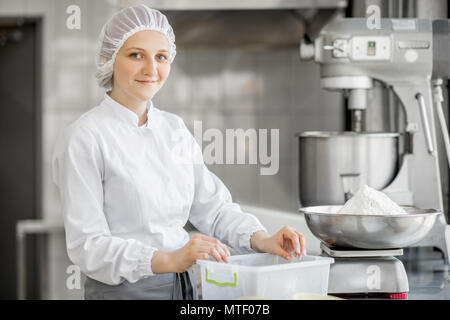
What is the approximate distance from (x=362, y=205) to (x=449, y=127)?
79cm

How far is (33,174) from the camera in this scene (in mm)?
2334

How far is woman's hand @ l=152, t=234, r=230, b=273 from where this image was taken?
746 millimetres

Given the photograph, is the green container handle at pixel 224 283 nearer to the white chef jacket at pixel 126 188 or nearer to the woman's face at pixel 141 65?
the white chef jacket at pixel 126 188

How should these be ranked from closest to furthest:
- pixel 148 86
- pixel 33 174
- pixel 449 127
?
pixel 148 86, pixel 449 127, pixel 33 174

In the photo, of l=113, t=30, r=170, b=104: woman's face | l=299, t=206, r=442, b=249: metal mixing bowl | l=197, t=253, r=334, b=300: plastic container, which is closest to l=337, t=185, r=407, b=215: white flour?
l=299, t=206, r=442, b=249: metal mixing bowl

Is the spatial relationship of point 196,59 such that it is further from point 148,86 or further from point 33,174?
point 148,86

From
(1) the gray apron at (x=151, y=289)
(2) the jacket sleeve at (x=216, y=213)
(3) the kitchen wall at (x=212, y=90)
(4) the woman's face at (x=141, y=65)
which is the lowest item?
(1) the gray apron at (x=151, y=289)

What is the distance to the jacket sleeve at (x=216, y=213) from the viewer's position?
91 cm

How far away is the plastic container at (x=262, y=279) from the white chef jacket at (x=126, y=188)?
0.09m

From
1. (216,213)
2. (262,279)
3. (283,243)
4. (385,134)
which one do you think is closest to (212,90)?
(385,134)

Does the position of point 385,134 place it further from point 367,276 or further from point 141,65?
point 141,65

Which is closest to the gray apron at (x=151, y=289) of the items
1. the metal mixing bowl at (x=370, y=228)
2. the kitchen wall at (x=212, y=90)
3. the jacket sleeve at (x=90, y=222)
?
the jacket sleeve at (x=90, y=222)

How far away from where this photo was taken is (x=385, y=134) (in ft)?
3.78
